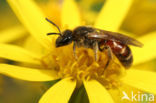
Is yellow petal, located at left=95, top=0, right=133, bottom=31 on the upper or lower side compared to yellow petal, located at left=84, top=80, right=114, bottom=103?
upper

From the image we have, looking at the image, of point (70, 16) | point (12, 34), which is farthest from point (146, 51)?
point (12, 34)

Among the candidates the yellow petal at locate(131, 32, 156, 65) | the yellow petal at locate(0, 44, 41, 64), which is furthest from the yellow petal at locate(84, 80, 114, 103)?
the yellow petal at locate(131, 32, 156, 65)

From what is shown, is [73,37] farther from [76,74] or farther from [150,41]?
[150,41]

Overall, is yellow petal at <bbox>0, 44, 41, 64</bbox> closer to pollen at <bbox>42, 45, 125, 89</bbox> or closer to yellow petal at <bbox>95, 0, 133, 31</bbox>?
pollen at <bbox>42, 45, 125, 89</bbox>

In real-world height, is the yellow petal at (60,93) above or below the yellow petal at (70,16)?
below

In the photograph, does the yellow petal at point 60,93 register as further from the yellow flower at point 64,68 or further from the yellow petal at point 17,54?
the yellow petal at point 17,54

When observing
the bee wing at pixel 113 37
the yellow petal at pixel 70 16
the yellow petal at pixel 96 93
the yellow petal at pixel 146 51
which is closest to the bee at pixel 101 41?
the bee wing at pixel 113 37

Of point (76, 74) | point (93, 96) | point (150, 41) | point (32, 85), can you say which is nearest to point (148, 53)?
point (150, 41)
